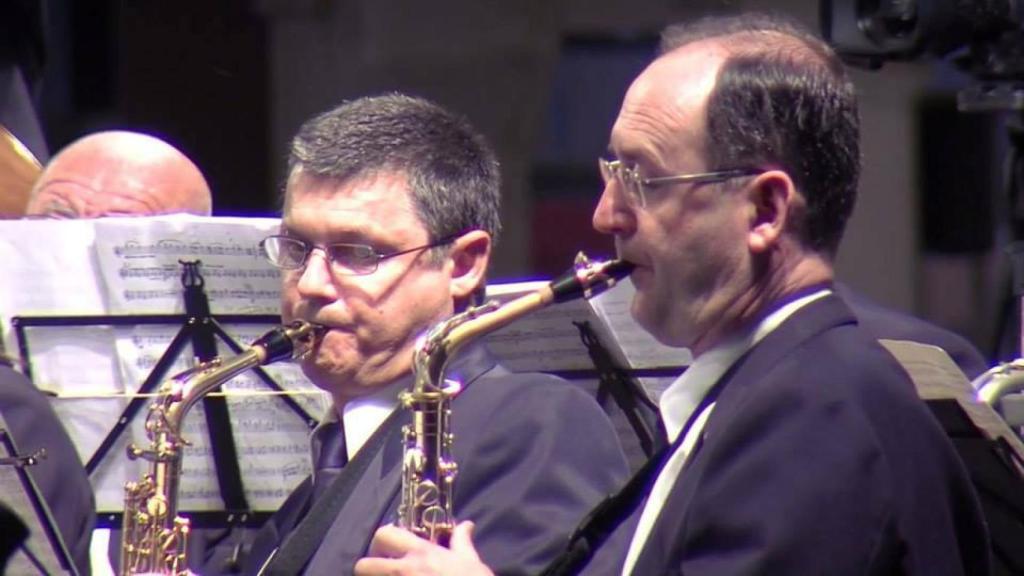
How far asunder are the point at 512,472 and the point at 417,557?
0.50 m

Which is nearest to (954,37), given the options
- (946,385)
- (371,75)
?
(946,385)

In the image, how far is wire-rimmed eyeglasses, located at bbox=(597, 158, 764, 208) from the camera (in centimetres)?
242

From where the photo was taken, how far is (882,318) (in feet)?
12.5

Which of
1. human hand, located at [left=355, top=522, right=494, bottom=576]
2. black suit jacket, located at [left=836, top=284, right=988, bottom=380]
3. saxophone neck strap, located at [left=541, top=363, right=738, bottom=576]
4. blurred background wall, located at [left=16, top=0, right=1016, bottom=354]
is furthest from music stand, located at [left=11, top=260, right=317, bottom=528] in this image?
blurred background wall, located at [left=16, top=0, right=1016, bottom=354]

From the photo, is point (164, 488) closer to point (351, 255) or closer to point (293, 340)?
point (293, 340)

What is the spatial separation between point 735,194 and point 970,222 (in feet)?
18.2

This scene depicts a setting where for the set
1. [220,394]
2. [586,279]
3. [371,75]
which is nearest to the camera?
[586,279]

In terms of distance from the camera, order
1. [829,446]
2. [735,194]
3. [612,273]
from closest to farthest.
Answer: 1. [829,446]
2. [735,194]
3. [612,273]

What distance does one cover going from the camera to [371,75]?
7074 mm

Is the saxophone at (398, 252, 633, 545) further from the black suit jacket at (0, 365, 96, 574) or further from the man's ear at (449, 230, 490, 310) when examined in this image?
the black suit jacket at (0, 365, 96, 574)

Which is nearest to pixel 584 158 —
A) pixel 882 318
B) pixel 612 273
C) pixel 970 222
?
pixel 970 222

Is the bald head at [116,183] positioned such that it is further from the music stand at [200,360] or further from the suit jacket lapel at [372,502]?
the suit jacket lapel at [372,502]

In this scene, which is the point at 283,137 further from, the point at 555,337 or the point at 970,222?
the point at 555,337

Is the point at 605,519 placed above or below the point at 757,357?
below
